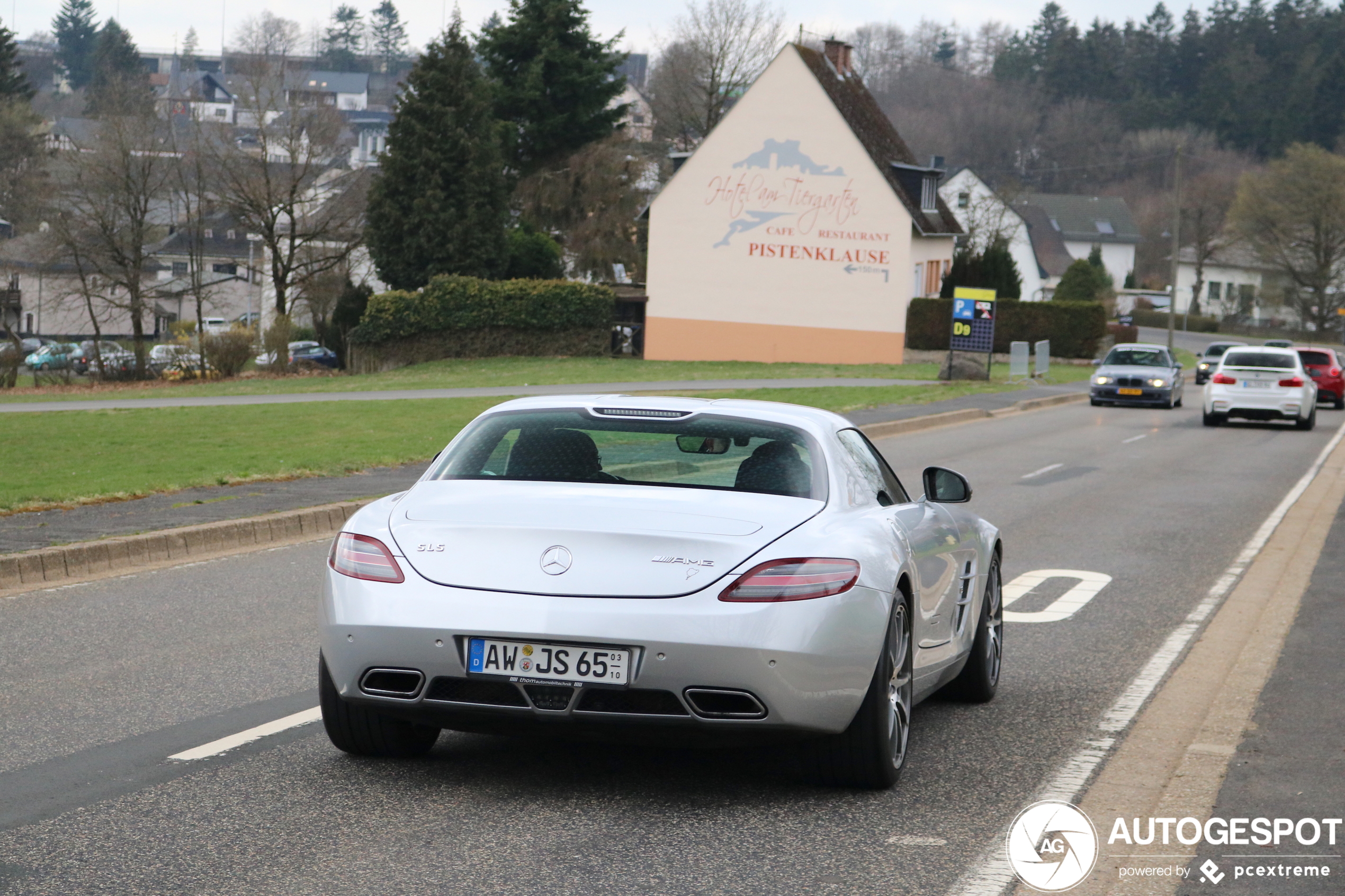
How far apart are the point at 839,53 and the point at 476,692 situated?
197ft

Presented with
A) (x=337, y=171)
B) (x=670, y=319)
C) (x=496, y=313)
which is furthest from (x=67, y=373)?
(x=337, y=171)

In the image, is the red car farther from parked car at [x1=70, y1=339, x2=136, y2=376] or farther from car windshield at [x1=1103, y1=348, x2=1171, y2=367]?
parked car at [x1=70, y1=339, x2=136, y2=376]

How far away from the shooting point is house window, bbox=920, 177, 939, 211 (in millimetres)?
58844

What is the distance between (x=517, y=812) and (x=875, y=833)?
1.14m

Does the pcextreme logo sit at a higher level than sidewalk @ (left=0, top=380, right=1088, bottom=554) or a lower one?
higher

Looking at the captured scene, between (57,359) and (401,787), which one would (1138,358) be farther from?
(401,787)

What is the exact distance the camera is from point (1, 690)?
6777 mm

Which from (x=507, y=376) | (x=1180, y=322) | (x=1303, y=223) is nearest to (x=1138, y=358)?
(x=507, y=376)

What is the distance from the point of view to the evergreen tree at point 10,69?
9662cm

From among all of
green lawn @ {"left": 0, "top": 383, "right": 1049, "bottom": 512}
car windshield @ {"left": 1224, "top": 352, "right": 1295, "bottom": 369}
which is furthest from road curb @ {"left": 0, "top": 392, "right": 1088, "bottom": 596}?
car windshield @ {"left": 1224, "top": 352, "right": 1295, "bottom": 369}

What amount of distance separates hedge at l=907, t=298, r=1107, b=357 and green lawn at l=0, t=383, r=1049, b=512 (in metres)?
23.5

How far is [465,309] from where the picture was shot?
53531 millimetres

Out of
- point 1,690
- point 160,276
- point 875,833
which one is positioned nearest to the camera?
point 875,833

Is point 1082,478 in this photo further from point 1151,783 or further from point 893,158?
point 893,158
